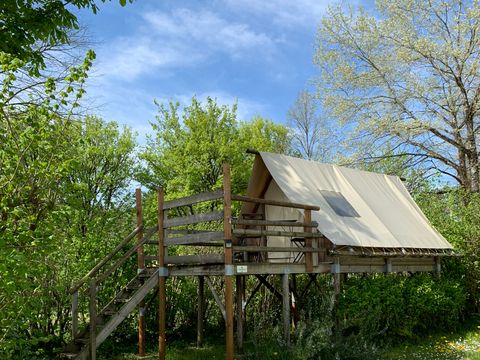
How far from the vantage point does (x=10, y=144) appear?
251 inches

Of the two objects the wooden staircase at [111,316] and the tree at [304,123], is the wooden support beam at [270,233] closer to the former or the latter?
the wooden staircase at [111,316]

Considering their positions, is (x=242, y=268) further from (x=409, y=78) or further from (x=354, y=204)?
(x=409, y=78)

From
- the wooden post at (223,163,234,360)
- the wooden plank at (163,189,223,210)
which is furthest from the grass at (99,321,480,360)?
the wooden plank at (163,189,223,210)

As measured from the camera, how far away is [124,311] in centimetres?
992

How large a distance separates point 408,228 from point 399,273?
1407mm

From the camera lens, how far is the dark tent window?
41.3 ft

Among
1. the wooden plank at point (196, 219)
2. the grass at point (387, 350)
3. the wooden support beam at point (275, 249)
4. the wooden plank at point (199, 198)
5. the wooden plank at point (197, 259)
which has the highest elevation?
the wooden plank at point (199, 198)

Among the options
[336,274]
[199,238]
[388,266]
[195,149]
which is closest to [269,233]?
[199,238]

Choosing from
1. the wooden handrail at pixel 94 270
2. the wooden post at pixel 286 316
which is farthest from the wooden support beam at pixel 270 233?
the wooden handrail at pixel 94 270

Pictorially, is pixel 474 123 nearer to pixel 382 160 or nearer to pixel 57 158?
pixel 382 160

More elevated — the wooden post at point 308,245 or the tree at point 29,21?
the tree at point 29,21

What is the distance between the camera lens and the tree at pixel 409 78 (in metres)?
20.0

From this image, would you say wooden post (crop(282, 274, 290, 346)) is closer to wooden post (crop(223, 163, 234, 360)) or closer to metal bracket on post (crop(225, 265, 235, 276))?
wooden post (crop(223, 163, 234, 360))

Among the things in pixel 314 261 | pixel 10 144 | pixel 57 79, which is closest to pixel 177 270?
pixel 314 261
